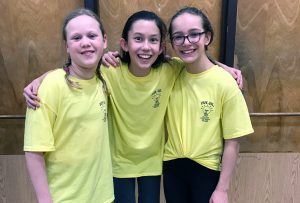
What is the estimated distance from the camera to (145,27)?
1.33 metres

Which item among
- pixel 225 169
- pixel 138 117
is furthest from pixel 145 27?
pixel 225 169

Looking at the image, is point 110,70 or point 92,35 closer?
point 92,35

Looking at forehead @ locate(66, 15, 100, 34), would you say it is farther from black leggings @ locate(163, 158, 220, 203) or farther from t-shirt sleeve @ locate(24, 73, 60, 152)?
black leggings @ locate(163, 158, 220, 203)

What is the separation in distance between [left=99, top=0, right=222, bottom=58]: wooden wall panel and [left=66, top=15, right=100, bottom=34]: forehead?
573 mm

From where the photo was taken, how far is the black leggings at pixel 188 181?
140cm

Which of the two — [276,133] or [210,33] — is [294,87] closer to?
[276,133]

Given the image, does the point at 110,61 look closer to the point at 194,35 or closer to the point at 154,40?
the point at 154,40

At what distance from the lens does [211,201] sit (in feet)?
4.58

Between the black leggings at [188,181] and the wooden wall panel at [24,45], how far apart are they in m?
0.86

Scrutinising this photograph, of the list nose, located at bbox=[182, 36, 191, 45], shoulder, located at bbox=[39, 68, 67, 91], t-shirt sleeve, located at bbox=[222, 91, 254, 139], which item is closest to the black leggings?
t-shirt sleeve, located at bbox=[222, 91, 254, 139]

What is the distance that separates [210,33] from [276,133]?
0.88 meters

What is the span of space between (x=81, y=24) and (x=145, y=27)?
0.85 feet

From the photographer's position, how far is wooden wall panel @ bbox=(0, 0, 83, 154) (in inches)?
69.6

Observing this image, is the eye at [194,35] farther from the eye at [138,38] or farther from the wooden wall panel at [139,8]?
the wooden wall panel at [139,8]
